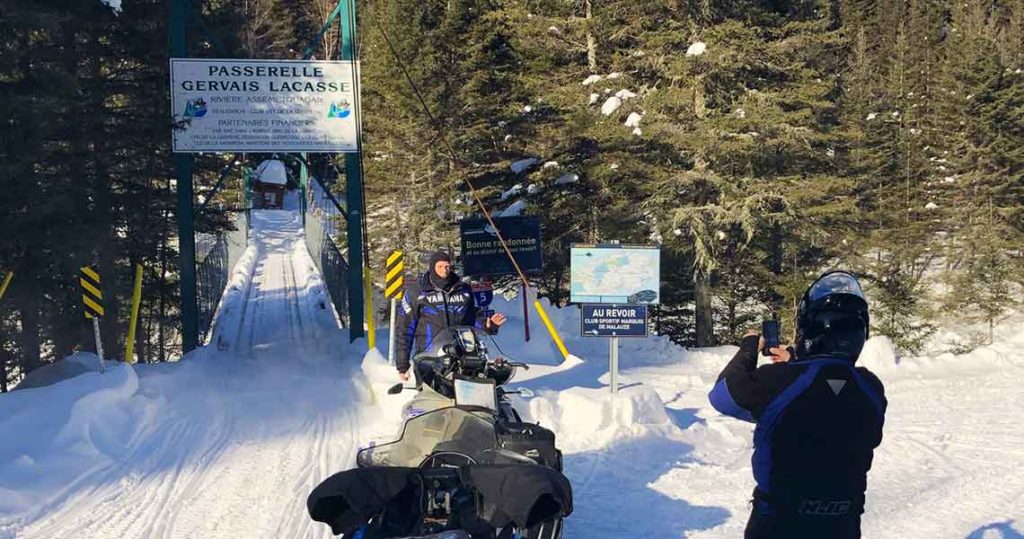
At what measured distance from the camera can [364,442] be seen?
8.80 meters

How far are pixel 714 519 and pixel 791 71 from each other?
50.0 ft

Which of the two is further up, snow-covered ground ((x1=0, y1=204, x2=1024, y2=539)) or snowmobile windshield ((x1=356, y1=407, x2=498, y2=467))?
snowmobile windshield ((x1=356, y1=407, x2=498, y2=467))

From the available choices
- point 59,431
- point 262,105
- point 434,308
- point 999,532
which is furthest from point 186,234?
point 999,532

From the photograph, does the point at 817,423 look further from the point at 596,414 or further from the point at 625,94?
the point at 625,94

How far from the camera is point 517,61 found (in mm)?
25625

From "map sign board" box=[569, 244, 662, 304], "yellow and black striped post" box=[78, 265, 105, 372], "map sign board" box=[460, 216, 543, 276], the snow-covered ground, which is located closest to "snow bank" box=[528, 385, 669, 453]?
the snow-covered ground

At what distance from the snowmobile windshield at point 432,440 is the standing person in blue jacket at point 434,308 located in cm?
337

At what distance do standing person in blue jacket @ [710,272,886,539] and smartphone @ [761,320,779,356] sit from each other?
14 centimetres

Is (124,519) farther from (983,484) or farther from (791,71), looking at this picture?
(791,71)

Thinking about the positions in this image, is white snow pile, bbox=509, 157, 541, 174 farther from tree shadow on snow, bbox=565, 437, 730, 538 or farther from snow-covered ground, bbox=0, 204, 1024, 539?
tree shadow on snow, bbox=565, 437, 730, 538

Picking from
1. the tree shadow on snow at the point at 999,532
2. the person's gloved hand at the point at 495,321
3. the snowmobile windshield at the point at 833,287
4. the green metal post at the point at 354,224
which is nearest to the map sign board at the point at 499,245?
the green metal post at the point at 354,224

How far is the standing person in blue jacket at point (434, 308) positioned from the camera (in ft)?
27.8

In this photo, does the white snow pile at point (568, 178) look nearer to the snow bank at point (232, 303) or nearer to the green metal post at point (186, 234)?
the snow bank at point (232, 303)

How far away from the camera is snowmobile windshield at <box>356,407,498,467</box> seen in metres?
4.86
